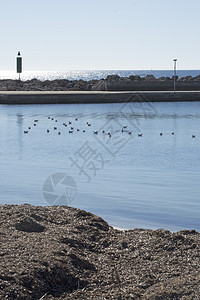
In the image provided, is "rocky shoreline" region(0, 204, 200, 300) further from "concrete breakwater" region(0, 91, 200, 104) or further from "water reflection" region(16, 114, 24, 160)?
"concrete breakwater" region(0, 91, 200, 104)

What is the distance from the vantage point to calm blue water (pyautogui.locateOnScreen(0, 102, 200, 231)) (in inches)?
437

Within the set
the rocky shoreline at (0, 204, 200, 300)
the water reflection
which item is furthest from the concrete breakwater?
the rocky shoreline at (0, 204, 200, 300)

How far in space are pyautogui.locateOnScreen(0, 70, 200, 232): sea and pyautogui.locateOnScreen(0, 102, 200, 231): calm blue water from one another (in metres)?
0.02

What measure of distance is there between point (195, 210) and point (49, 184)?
174 inches

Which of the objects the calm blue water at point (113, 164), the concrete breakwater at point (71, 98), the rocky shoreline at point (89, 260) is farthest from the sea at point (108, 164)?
the concrete breakwater at point (71, 98)

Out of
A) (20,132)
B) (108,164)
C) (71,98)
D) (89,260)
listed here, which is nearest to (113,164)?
(108,164)

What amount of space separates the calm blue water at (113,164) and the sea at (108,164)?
0.02 metres

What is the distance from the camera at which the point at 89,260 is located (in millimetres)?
6609

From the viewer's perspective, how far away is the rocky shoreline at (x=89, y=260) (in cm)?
568

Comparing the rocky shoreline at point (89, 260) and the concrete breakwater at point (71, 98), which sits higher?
the concrete breakwater at point (71, 98)

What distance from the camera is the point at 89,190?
13133 millimetres

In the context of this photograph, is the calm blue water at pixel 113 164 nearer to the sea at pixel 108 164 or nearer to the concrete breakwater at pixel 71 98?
the sea at pixel 108 164

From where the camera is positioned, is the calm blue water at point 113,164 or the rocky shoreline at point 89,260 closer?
the rocky shoreline at point 89,260

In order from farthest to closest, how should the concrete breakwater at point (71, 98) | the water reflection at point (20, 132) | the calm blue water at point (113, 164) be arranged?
the concrete breakwater at point (71, 98)
the water reflection at point (20, 132)
the calm blue water at point (113, 164)
